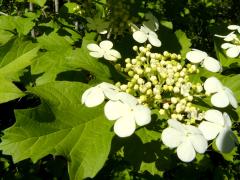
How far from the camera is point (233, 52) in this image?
2.58m

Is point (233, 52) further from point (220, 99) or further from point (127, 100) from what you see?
point (127, 100)

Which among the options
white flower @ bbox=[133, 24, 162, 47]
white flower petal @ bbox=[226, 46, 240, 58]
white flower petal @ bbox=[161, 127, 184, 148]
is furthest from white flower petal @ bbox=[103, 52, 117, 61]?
white flower petal @ bbox=[226, 46, 240, 58]

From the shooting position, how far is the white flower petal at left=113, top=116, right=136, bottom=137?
1.76 metres

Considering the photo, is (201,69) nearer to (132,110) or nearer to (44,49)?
(132,110)

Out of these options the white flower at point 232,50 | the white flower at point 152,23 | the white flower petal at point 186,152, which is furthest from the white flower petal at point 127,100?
the white flower at point 232,50

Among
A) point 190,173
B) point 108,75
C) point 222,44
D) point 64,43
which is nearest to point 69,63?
point 108,75

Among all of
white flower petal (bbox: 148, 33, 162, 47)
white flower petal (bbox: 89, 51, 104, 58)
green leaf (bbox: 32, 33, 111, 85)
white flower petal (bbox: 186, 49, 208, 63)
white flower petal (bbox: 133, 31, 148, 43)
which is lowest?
green leaf (bbox: 32, 33, 111, 85)

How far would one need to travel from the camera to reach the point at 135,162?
6.65ft

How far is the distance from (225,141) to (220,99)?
23 centimetres

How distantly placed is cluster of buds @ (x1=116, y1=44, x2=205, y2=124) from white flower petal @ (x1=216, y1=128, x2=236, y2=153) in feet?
0.43

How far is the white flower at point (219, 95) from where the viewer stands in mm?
1991

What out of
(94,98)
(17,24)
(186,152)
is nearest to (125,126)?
(94,98)

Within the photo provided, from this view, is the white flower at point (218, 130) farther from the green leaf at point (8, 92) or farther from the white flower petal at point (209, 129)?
the green leaf at point (8, 92)

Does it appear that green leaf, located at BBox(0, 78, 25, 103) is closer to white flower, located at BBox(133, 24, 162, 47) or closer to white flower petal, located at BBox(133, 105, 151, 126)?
white flower petal, located at BBox(133, 105, 151, 126)
